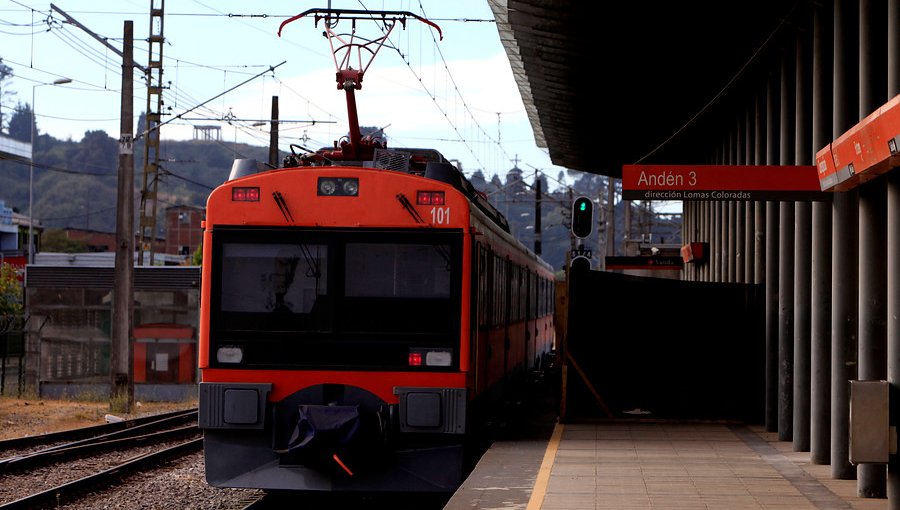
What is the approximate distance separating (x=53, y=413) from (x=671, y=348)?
42.2ft

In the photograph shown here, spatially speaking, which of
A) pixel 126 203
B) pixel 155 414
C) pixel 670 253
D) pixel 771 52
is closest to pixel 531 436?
pixel 771 52

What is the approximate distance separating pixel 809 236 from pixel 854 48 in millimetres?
2502

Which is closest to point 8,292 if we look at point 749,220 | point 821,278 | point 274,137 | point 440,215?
point 274,137

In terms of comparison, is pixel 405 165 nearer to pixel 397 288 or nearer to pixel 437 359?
pixel 397 288

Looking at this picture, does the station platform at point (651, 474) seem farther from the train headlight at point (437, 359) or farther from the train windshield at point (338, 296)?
the train windshield at point (338, 296)

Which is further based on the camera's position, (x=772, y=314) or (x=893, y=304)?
(x=772, y=314)

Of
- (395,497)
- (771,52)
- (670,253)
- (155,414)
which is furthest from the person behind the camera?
(670,253)

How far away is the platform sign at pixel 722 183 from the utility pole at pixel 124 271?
42.1 ft

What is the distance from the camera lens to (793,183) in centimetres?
1223

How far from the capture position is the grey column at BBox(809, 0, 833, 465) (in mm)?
12789

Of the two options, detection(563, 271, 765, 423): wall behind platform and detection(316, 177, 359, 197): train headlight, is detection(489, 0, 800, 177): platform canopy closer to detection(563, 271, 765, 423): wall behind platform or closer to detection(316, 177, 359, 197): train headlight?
detection(563, 271, 765, 423): wall behind platform

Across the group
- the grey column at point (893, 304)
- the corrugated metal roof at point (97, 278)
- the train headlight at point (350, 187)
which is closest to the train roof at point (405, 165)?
the train headlight at point (350, 187)

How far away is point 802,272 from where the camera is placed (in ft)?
45.6

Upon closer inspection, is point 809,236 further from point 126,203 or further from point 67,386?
point 67,386
